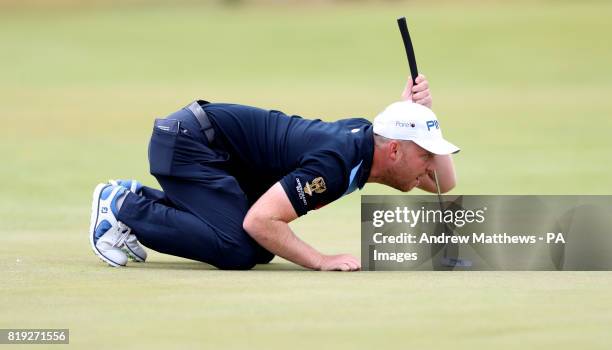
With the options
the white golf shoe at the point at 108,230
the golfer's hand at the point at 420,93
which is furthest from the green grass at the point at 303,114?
the golfer's hand at the point at 420,93

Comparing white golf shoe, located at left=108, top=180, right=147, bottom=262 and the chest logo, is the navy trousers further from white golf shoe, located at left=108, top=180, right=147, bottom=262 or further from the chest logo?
the chest logo

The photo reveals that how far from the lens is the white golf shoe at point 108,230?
7.65m

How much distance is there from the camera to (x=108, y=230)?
25.3 ft

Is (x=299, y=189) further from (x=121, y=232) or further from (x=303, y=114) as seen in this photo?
→ (x=303, y=114)

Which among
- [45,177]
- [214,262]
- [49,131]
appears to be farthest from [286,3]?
[214,262]

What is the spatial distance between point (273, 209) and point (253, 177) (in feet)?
2.30

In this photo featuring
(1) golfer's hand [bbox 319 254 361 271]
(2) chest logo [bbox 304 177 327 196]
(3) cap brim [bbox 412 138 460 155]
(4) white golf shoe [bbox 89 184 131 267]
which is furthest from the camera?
(4) white golf shoe [bbox 89 184 131 267]

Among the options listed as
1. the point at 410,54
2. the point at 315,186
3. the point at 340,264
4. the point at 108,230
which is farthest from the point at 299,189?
the point at 410,54

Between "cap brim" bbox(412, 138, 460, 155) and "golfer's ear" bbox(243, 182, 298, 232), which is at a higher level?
"cap brim" bbox(412, 138, 460, 155)

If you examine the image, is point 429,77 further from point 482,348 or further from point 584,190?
point 482,348

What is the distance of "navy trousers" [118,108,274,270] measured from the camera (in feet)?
24.6

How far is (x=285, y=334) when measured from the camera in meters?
5.44

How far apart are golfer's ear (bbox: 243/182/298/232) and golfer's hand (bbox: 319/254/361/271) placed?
0.38m

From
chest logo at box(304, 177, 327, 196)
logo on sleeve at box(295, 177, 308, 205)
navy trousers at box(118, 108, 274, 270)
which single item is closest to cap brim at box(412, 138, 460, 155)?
chest logo at box(304, 177, 327, 196)
